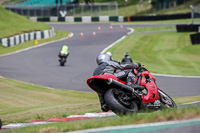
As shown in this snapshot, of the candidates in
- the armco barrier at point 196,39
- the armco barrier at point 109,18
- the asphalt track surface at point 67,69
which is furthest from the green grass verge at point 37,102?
the armco barrier at point 109,18

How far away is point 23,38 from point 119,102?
29963 mm

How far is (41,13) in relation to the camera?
64.9 m

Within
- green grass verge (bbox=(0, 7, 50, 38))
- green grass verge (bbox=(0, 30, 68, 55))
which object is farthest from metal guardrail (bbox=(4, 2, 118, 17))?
green grass verge (bbox=(0, 30, 68, 55))

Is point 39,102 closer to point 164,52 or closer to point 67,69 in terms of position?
point 67,69

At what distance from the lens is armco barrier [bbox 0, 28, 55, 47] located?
1312 inches

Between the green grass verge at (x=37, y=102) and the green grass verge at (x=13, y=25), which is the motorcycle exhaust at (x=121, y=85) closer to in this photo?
the green grass verge at (x=37, y=102)

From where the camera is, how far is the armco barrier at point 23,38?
33312 mm

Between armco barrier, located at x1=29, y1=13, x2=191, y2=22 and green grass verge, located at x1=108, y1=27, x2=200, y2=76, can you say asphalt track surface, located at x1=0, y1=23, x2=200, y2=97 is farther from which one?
armco barrier, located at x1=29, y1=13, x2=191, y2=22

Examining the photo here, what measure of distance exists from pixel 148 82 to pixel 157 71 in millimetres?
12117

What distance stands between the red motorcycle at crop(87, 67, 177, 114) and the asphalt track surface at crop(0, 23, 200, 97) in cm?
555

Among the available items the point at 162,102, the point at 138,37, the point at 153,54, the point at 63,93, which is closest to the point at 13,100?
the point at 63,93

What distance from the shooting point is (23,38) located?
3675 centimetres

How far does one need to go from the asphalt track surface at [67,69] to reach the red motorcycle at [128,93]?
555 centimetres

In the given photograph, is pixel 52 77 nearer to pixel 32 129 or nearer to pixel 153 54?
pixel 153 54
